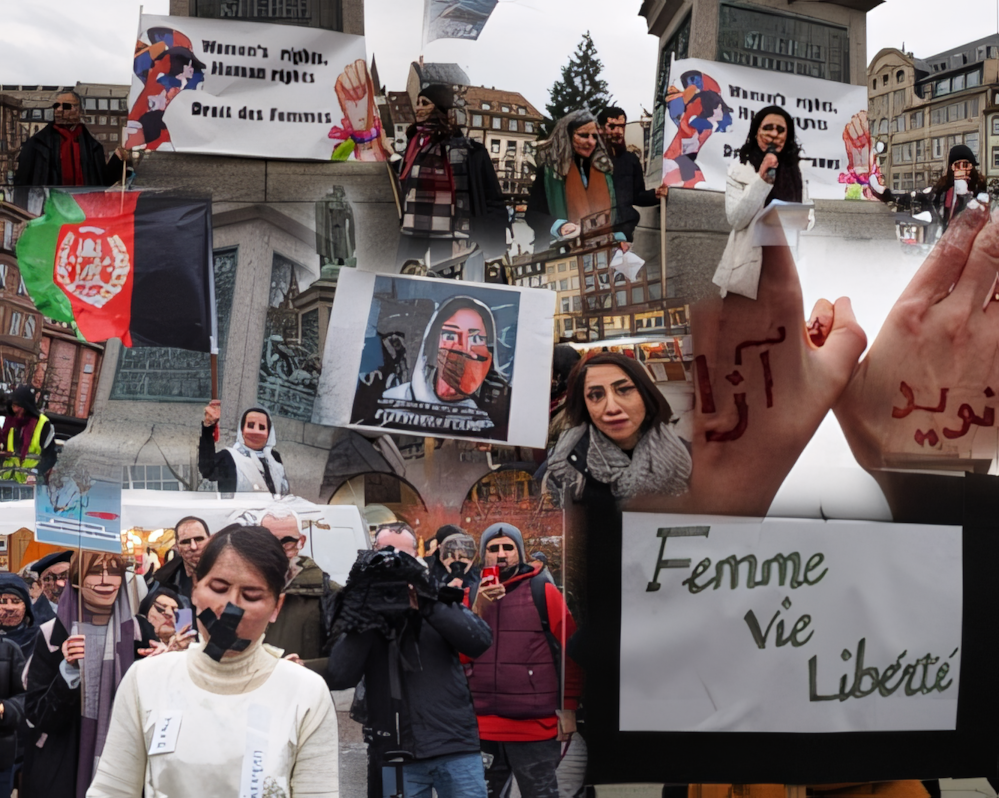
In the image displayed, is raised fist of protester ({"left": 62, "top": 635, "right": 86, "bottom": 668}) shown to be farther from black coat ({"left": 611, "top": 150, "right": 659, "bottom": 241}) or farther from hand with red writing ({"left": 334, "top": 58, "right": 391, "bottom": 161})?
black coat ({"left": 611, "top": 150, "right": 659, "bottom": 241})

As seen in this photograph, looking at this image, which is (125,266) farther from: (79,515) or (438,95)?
(438,95)

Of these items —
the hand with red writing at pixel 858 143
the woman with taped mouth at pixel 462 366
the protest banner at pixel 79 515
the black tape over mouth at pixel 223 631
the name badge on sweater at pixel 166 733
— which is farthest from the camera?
the hand with red writing at pixel 858 143

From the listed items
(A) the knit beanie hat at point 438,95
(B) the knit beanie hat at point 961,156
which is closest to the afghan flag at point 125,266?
(A) the knit beanie hat at point 438,95

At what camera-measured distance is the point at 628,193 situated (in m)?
5.09

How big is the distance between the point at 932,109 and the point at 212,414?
3.68 metres

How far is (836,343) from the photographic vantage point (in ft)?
17.2

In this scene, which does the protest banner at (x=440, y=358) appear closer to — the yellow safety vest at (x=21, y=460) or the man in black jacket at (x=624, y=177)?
the man in black jacket at (x=624, y=177)

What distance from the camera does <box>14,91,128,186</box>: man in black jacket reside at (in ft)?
15.9

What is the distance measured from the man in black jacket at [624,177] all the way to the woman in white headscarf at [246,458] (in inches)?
70.6

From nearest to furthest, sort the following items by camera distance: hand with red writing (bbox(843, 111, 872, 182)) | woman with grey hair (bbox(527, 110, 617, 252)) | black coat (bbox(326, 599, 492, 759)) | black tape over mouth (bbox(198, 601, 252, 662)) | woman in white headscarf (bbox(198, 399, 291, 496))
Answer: black tape over mouth (bbox(198, 601, 252, 662))
black coat (bbox(326, 599, 492, 759))
woman in white headscarf (bbox(198, 399, 291, 496))
woman with grey hair (bbox(527, 110, 617, 252))
hand with red writing (bbox(843, 111, 872, 182))

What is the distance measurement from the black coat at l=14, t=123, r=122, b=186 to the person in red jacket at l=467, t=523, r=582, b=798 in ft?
7.39

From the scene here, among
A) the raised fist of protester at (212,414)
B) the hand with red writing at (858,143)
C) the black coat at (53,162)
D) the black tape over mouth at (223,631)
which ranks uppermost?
the hand with red writing at (858,143)

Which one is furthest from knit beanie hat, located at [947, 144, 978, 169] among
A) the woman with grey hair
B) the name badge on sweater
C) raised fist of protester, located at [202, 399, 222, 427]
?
the name badge on sweater

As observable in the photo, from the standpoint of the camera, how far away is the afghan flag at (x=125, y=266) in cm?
479
